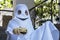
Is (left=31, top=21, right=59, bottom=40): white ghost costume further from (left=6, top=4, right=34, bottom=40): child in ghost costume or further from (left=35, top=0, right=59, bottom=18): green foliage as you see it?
(left=35, top=0, right=59, bottom=18): green foliage

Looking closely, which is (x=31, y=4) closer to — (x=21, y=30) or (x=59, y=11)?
(x=59, y=11)

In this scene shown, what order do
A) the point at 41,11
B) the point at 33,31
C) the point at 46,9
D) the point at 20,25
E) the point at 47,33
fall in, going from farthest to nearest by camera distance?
the point at 41,11 < the point at 46,9 < the point at 20,25 < the point at 33,31 < the point at 47,33

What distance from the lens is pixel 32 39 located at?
4.06m

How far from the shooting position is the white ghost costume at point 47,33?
3.96 metres

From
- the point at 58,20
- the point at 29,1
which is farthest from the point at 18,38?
the point at 58,20

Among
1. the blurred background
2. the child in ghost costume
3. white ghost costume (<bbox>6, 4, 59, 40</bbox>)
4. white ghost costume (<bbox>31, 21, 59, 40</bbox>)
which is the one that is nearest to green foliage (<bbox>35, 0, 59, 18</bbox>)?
the blurred background

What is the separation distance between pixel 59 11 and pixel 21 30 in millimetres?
3196

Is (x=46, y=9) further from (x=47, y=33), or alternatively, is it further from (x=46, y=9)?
(x=47, y=33)

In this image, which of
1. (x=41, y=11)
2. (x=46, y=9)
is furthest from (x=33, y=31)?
(x=41, y=11)

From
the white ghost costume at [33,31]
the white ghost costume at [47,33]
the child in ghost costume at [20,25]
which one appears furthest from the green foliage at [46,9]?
the white ghost costume at [47,33]

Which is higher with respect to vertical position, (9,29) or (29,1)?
(29,1)

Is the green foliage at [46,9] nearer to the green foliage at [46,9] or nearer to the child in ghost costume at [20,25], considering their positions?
the green foliage at [46,9]

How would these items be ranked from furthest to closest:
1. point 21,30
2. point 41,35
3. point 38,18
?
1. point 38,18
2. point 21,30
3. point 41,35

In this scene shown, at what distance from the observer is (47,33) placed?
13.1 feet
